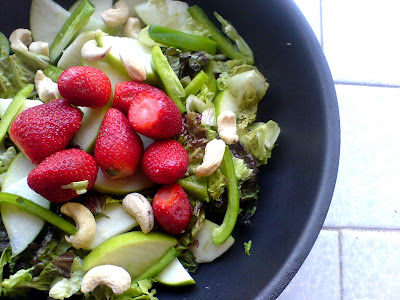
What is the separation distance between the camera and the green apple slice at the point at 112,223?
0.89m

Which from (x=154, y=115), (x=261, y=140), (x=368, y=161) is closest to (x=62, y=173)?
(x=154, y=115)

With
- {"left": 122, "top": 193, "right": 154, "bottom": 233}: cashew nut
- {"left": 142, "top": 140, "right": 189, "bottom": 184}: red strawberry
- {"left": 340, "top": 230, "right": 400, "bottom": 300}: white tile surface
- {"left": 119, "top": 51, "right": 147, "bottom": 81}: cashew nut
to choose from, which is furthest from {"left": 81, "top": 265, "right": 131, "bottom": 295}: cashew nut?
{"left": 340, "top": 230, "right": 400, "bottom": 300}: white tile surface

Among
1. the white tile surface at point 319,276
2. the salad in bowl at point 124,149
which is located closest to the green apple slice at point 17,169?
the salad in bowl at point 124,149

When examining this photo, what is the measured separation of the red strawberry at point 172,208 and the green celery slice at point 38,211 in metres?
0.18

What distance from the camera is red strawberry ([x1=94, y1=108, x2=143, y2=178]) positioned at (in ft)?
2.76

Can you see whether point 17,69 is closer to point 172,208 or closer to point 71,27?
point 71,27

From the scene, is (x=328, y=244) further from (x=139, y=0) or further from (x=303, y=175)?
(x=139, y=0)

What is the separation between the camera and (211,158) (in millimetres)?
884

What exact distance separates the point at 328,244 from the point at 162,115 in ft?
2.02

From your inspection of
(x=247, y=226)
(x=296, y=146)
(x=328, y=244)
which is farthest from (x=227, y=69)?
(x=328, y=244)

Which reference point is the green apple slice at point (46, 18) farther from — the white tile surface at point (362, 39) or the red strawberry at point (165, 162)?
the white tile surface at point (362, 39)

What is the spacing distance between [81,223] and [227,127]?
37 cm

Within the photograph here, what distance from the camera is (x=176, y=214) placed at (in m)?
0.87

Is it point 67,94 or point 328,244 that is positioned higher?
point 67,94
